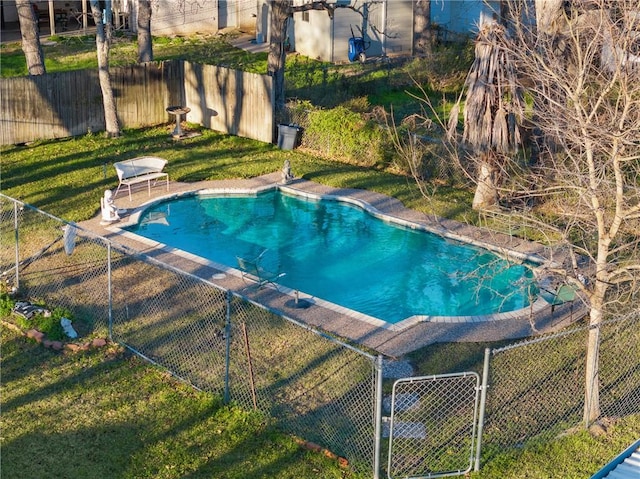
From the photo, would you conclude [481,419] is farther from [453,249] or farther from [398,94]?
[398,94]

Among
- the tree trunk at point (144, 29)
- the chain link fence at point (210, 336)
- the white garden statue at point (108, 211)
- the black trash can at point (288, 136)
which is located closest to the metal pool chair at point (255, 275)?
the chain link fence at point (210, 336)

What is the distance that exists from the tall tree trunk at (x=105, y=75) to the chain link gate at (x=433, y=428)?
14459 millimetres

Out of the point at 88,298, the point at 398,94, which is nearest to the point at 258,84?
the point at 398,94

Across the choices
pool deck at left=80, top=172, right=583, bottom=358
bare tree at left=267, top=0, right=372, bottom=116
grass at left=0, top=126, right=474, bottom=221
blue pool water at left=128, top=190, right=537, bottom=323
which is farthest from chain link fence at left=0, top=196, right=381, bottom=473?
bare tree at left=267, top=0, right=372, bottom=116

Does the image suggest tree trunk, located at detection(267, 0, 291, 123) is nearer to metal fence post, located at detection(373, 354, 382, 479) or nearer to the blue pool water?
the blue pool water

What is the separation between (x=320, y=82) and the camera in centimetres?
3080

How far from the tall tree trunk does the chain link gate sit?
47.4 feet

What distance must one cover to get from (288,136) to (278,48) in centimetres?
293

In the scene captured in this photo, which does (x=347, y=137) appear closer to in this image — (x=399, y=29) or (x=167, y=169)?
(x=167, y=169)

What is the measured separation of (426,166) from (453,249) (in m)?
3.64

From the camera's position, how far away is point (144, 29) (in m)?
29.1

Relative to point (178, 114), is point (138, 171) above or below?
below

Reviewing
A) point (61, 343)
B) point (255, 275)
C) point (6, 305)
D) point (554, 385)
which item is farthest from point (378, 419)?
point (6, 305)

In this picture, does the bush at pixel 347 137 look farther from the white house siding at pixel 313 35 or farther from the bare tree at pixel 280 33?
the white house siding at pixel 313 35
